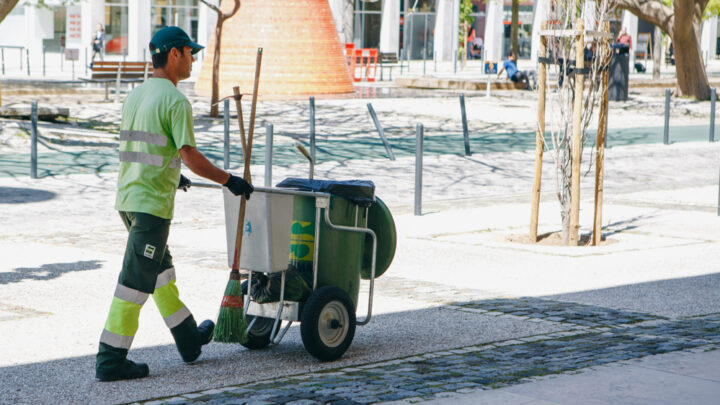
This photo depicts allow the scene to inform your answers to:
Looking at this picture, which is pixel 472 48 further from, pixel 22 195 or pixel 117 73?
pixel 22 195

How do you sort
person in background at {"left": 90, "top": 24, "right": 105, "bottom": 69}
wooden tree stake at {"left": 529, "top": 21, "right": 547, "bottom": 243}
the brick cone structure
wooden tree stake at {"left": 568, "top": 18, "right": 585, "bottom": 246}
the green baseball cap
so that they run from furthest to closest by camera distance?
person in background at {"left": 90, "top": 24, "right": 105, "bottom": 69}
the brick cone structure
wooden tree stake at {"left": 529, "top": 21, "right": 547, "bottom": 243}
wooden tree stake at {"left": 568, "top": 18, "right": 585, "bottom": 246}
the green baseball cap

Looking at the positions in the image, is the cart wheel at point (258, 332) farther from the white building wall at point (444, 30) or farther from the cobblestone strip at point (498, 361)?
the white building wall at point (444, 30)

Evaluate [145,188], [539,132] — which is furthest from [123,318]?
[539,132]

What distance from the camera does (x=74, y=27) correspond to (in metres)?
48.4

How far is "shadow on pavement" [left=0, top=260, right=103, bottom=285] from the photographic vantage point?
802 cm

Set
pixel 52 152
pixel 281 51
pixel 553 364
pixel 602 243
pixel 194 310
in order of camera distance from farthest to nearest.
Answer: pixel 281 51
pixel 52 152
pixel 602 243
pixel 194 310
pixel 553 364

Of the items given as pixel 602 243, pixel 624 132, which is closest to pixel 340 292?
pixel 602 243

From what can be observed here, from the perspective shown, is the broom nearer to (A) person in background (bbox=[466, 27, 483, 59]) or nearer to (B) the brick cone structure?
(B) the brick cone structure

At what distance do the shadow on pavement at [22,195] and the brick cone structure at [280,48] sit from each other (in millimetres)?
13470

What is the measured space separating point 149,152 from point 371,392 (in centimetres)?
158

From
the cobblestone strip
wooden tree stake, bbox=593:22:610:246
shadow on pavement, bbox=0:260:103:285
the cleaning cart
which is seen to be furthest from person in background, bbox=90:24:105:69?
the cleaning cart

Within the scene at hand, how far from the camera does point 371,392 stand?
512 cm

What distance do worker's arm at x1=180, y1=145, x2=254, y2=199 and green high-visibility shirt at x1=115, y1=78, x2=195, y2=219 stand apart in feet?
0.15

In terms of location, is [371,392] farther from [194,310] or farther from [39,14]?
[39,14]
